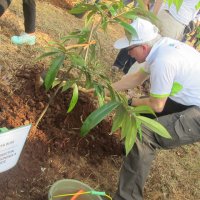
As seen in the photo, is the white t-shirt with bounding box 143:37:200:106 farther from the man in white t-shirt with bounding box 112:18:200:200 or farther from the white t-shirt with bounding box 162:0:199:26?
the white t-shirt with bounding box 162:0:199:26

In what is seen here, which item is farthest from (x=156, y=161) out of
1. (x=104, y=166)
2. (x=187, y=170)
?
(x=104, y=166)

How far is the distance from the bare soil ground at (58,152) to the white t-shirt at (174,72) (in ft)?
1.95

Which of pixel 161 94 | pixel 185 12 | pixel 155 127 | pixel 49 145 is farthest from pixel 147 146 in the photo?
pixel 185 12

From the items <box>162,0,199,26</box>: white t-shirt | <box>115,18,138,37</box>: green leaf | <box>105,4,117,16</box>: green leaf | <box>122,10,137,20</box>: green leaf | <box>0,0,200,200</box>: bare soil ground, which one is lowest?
→ <box>0,0,200,200</box>: bare soil ground

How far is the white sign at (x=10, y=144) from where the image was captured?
141cm

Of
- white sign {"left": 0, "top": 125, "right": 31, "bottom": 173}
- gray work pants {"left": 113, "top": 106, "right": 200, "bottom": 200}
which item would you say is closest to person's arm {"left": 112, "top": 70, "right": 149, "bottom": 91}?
gray work pants {"left": 113, "top": 106, "right": 200, "bottom": 200}

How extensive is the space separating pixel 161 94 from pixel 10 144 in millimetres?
1049

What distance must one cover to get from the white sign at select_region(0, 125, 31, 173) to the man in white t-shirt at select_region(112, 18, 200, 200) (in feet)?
2.82

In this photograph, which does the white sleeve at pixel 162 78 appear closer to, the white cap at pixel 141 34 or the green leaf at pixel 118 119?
the white cap at pixel 141 34

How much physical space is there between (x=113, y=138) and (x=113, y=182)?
0.35 meters

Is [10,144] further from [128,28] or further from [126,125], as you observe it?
[128,28]

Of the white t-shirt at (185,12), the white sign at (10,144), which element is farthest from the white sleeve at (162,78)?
the white t-shirt at (185,12)

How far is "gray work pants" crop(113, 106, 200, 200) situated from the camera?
218 centimetres

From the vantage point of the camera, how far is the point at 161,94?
2184 mm
